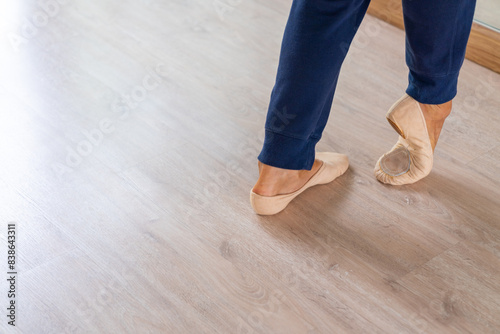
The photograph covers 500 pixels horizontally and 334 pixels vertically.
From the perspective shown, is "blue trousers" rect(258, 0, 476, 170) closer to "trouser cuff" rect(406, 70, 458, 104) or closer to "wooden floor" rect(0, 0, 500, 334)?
"trouser cuff" rect(406, 70, 458, 104)

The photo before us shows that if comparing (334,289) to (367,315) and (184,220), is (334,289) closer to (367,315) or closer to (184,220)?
(367,315)

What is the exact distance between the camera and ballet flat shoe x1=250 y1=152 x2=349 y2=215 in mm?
1131

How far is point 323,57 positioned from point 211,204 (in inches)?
15.8

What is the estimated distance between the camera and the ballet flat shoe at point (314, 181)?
1.13m

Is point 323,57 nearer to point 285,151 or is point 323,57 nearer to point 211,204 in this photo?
point 285,151

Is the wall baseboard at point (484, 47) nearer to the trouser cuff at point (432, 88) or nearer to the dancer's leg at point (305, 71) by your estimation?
the trouser cuff at point (432, 88)

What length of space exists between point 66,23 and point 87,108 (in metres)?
0.53

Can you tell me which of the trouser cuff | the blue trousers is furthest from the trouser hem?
the trouser cuff

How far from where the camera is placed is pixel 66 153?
128 centimetres

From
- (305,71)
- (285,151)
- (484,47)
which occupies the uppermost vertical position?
(305,71)

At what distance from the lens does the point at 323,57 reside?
0.95 meters

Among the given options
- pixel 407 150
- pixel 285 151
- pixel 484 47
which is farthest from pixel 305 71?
pixel 484 47

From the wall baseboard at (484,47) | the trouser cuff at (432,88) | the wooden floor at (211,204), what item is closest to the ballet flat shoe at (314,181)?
the wooden floor at (211,204)

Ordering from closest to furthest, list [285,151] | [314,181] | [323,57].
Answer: [323,57] < [285,151] < [314,181]
